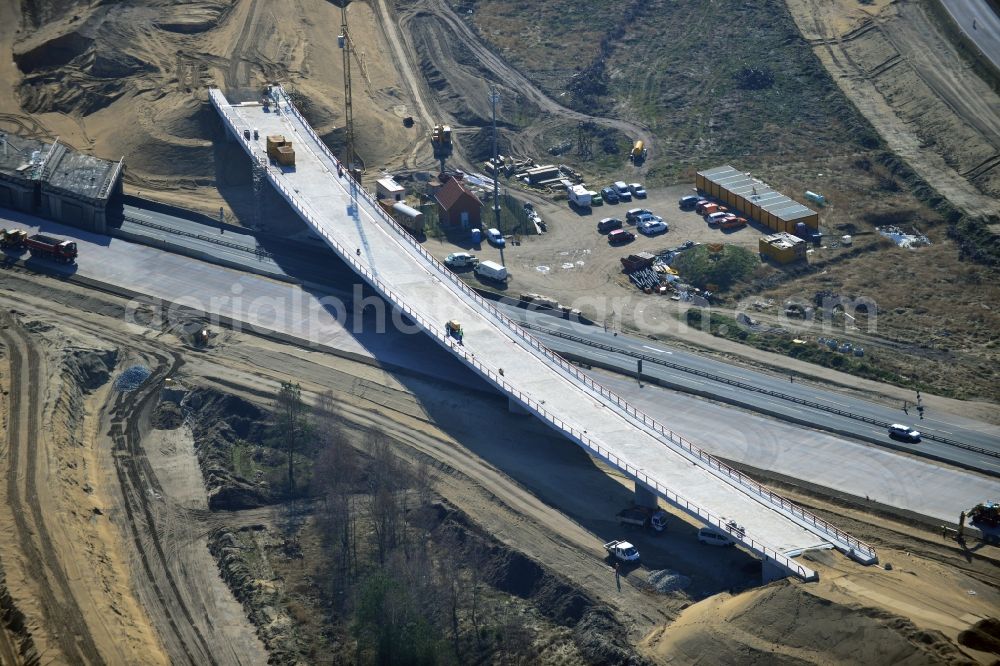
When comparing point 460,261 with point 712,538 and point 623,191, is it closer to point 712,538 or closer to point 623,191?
point 623,191

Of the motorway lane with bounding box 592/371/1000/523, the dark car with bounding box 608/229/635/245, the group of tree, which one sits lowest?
the group of tree

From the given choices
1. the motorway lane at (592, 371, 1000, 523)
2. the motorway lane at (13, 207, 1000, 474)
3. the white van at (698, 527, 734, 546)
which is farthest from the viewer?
the motorway lane at (13, 207, 1000, 474)

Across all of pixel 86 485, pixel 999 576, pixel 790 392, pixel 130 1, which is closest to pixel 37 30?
pixel 130 1

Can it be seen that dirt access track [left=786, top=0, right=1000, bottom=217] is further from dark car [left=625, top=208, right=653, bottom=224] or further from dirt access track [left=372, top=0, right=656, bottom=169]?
dark car [left=625, top=208, right=653, bottom=224]

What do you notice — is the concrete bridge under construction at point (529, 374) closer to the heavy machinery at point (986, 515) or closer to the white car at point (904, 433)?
the heavy machinery at point (986, 515)

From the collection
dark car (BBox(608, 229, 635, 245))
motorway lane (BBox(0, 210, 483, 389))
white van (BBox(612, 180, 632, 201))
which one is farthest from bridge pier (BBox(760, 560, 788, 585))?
white van (BBox(612, 180, 632, 201))

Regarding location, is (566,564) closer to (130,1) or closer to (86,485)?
(86,485)
